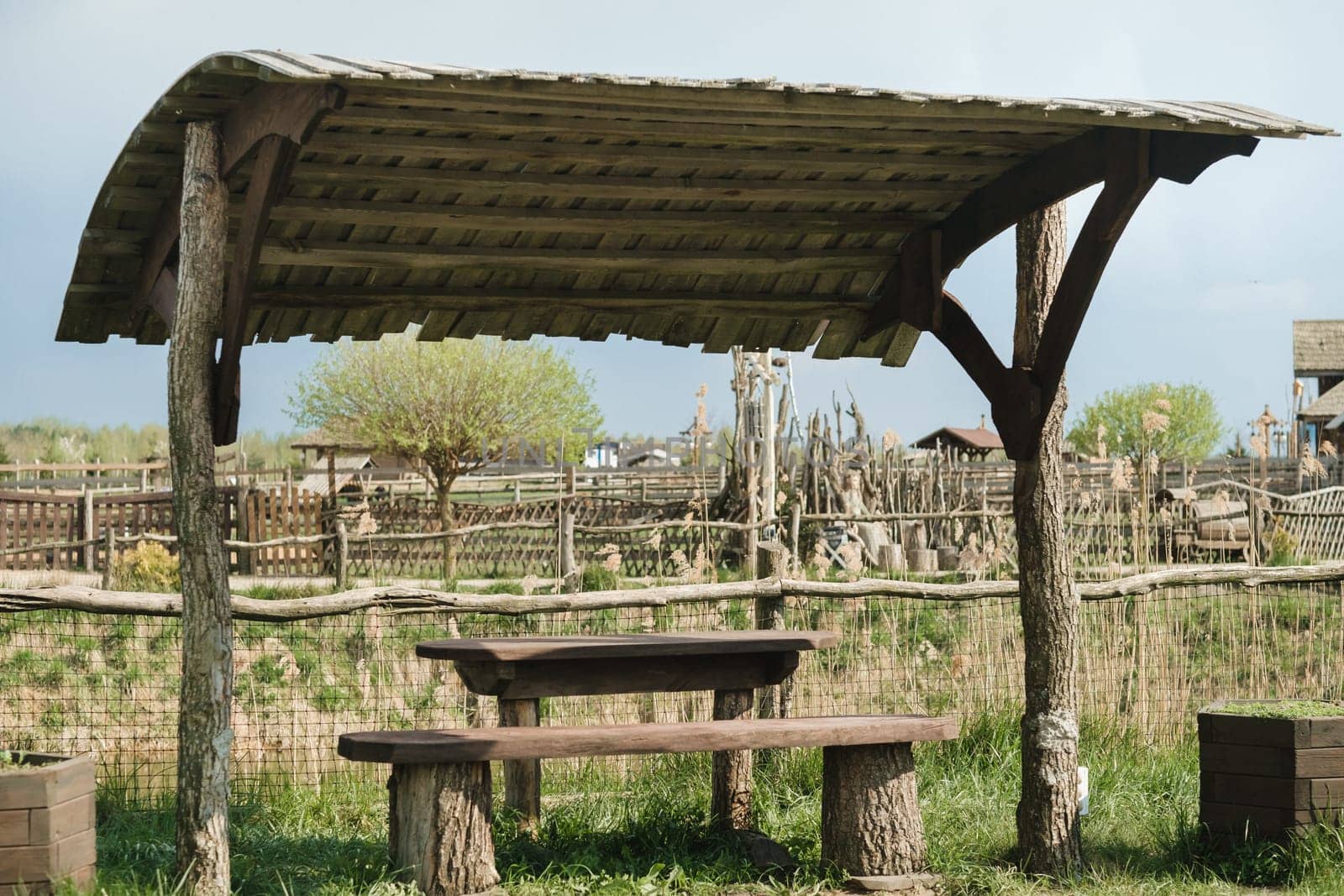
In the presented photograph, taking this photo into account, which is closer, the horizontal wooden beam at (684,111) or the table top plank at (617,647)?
the horizontal wooden beam at (684,111)

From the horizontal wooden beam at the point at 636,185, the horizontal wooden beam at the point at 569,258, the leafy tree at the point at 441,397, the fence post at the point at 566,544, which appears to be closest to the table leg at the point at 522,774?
the horizontal wooden beam at the point at 569,258

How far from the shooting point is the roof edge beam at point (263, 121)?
10.9 ft

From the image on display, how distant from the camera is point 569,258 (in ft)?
16.8

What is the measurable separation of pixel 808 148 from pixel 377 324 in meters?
1.91

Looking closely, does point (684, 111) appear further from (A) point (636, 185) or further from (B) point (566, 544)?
(B) point (566, 544)

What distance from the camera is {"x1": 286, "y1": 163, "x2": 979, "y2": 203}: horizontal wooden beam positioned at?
4445mm

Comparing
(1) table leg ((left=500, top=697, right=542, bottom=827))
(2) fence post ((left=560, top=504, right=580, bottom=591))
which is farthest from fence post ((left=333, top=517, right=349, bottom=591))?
(1) table leg ((left=500, top=697, right=542, bottom=827))

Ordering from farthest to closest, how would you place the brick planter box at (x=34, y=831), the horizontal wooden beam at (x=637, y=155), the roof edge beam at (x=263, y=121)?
1. the horizontal wooden beam at (x=637, y=155)
2. the brick planter box at (x=34, y=831)
3. the roof edge beam at (x=263, y=121)

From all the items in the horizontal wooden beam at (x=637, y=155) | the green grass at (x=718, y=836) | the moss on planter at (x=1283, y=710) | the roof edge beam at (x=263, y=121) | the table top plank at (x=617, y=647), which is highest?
the horizontal wooden beam at (x=637, y=155)

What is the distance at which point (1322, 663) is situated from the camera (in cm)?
784

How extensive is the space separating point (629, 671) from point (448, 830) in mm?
1275

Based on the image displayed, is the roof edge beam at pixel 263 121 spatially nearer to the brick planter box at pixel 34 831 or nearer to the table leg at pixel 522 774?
the brick planter box at pixel 34 831

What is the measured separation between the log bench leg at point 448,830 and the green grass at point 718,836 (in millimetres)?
124

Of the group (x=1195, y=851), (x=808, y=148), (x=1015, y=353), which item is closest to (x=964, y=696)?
(x=1195, y=851)
